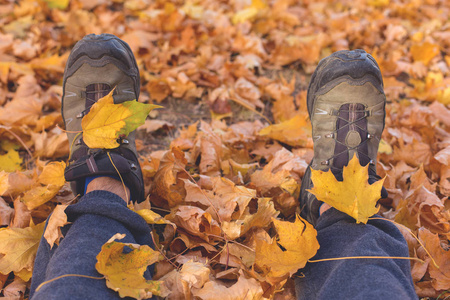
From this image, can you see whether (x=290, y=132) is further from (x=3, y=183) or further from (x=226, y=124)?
(x=3, y=183)

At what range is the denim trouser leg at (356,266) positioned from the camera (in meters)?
0.72

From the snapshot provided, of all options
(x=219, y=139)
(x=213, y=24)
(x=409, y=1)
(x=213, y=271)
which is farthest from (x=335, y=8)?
(x=213, y=271)

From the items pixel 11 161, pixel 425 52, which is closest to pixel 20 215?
pixel 11 161

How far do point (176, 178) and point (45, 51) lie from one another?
1.44m

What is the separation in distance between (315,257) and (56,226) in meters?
0.65

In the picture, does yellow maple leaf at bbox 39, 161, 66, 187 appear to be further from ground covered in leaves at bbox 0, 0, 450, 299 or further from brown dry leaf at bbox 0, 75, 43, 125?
brown dry leaf at bbox 0, 75, 43, 125

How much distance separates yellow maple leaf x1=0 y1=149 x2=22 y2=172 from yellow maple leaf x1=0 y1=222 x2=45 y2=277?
46cm

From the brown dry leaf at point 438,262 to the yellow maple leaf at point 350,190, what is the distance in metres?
0.27

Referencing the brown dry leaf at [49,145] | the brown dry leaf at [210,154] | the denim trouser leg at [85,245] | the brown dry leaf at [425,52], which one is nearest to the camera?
the denim trouser leg at [85,245]

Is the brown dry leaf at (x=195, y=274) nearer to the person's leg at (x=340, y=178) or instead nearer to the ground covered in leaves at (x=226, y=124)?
the ground covered in leaves at (x=226, y=124)

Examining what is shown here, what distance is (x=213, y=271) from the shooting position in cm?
94

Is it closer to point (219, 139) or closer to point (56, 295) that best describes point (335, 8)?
point (219, 139)

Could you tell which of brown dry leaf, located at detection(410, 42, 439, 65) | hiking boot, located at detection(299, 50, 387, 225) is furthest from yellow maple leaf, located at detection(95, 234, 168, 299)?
brown dry leaf, located at detection(410, 42, 439, 65)

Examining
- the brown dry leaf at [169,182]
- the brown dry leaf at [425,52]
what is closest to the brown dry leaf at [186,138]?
the brown dry leaf at [169,182]
